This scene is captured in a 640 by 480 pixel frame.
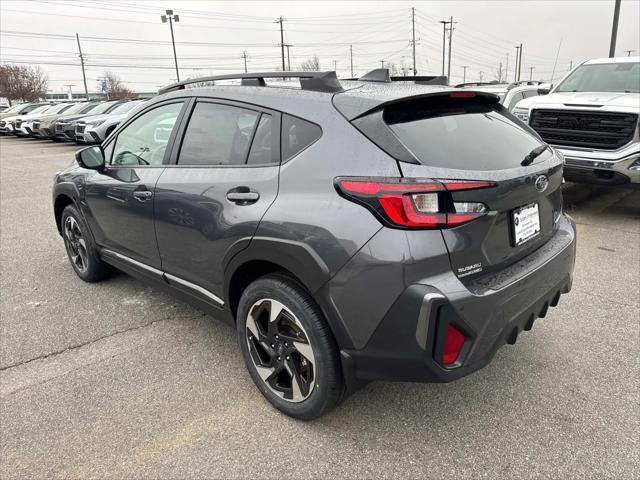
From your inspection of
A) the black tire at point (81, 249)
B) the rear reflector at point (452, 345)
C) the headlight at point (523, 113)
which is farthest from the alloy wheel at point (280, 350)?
A: the headlight at point (523, 113)

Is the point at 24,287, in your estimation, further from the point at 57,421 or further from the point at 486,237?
the point at 486,237

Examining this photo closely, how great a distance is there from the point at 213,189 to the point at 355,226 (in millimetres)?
991

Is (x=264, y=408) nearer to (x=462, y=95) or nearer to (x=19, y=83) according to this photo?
(x=462, y=95)

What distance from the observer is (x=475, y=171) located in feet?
6.83

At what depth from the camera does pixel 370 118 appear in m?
2.13

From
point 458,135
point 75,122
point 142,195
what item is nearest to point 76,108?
point 75,122

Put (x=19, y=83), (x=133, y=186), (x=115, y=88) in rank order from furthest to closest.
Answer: (x=115, y=88)
(x=19, y=83)
(x=133, y=186)

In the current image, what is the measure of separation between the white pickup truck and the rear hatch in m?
3.84

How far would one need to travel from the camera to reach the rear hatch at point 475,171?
1.99 m

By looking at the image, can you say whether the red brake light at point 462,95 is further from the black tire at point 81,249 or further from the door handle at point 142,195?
the black tire at point 81,249

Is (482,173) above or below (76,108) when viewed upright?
below

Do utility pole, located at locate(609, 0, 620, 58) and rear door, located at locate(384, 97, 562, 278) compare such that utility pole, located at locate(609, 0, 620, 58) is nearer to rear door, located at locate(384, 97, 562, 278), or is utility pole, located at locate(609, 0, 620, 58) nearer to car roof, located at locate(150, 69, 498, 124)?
car roof, located at locate(150, 69, 498, 124)

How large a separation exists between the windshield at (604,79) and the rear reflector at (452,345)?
6441 millimetres

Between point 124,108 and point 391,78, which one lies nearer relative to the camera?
point 391,78
